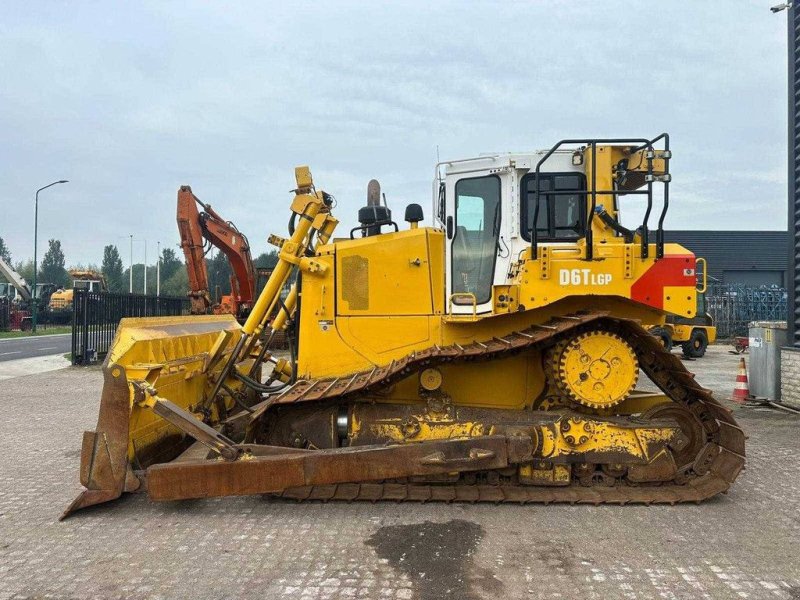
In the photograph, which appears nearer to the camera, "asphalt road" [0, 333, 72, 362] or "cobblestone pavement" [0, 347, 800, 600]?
"cobblestone pavement" [0, 347, 800, 600]

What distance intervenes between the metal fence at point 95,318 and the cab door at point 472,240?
1345 centimetres

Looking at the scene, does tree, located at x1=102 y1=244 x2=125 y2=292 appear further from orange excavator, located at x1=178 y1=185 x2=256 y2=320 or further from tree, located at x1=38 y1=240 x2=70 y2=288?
orange excavator, located at x1=178 y1=185 x2=256 y2=320

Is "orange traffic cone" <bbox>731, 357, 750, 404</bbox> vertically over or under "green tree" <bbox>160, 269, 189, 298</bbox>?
under

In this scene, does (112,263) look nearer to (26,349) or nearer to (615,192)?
(26,349)

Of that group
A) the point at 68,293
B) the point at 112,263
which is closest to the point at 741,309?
the point at 68,293

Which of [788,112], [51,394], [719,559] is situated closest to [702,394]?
[719,559]

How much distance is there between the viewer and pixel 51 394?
11.1 meters

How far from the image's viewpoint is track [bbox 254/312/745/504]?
4.84 metres

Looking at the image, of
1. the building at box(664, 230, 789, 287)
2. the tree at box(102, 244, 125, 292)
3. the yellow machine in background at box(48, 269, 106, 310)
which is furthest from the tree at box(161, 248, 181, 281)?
the building at box(664, 230, 789, 287)

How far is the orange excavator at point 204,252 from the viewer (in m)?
14.0

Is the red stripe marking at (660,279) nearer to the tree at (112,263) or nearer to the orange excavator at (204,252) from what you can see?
the orange excavator at (204,252)

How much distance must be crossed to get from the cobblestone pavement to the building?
114 feet

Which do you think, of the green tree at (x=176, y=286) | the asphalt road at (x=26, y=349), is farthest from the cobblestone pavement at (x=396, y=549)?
the green tree at (x=176, y=286)

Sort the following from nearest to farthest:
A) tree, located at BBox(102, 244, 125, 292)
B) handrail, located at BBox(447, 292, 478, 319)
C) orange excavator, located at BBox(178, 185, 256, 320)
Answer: handrail, located at BBox(447, 292, 478, 319), orange excavator, located at BBox(178, 185, 256, 320), tree, located at BBox(102, 244, 125, 292)
